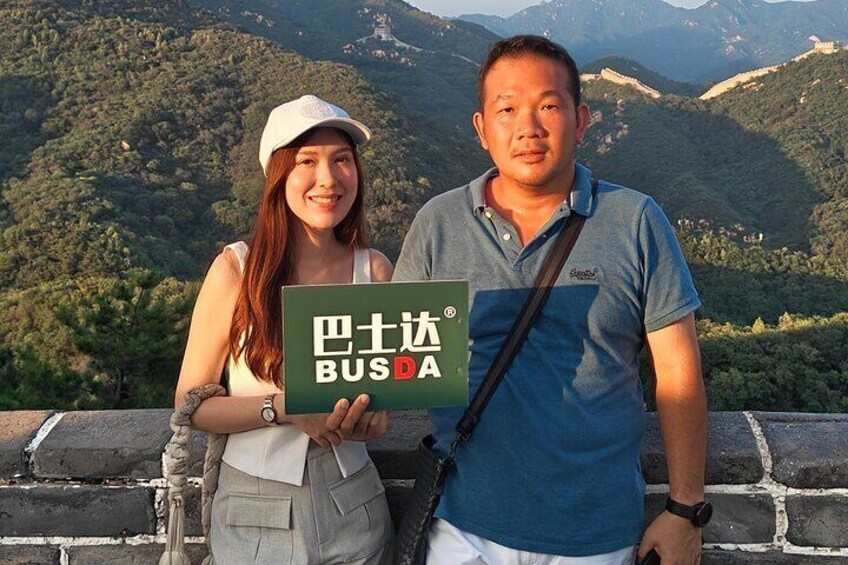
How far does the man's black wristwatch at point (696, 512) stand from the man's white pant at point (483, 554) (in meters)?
0.14

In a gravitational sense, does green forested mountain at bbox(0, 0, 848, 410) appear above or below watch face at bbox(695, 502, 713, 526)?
above

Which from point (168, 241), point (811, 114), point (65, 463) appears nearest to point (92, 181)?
point (168, 241)

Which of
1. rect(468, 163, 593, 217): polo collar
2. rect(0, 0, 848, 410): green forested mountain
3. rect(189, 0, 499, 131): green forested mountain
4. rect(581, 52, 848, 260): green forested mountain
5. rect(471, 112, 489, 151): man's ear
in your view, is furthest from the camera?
rect(189, 0, 499, 131): green forested mountain

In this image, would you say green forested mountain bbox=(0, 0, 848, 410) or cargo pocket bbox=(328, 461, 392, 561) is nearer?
cargo pocket bbox=(328, 461, 392, 561)

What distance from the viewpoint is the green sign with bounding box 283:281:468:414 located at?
1591 mm

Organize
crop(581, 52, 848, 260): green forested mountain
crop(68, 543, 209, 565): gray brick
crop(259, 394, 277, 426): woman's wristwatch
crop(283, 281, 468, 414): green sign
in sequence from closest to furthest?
1. crop(283, 281, 468, 414): green sign
2. crop(259, 394, 277, 426): woman's wristwatch
3. crop(68, 543, 209, 565): gray brick
4. crop(581, 52, 848, 260): green forested mountain

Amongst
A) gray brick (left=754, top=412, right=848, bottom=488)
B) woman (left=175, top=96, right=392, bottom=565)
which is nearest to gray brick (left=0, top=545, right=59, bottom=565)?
woman (left=175, top=96, right=392, bottom=565)

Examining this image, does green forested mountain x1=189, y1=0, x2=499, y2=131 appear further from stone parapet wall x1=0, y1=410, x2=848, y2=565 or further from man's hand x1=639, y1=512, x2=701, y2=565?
man's hand x1=639, y1=512, x2=701, y2=565

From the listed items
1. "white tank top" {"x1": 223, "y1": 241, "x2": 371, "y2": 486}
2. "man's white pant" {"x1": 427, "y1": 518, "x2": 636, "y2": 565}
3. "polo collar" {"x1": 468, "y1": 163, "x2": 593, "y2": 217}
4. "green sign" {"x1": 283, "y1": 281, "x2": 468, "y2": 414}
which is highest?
"polo collar" {"x1": 468, "y1": 163, "x2": 593, "y2": 217}

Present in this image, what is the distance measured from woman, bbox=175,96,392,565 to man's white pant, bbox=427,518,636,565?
0.16 metres

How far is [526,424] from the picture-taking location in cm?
174

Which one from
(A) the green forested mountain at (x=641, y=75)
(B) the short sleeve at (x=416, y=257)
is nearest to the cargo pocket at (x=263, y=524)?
(B) the short sleeve at (x=416, y=257)

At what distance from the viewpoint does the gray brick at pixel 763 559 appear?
6.59ft

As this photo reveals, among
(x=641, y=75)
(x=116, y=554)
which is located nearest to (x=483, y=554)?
(x=116, y=554)
